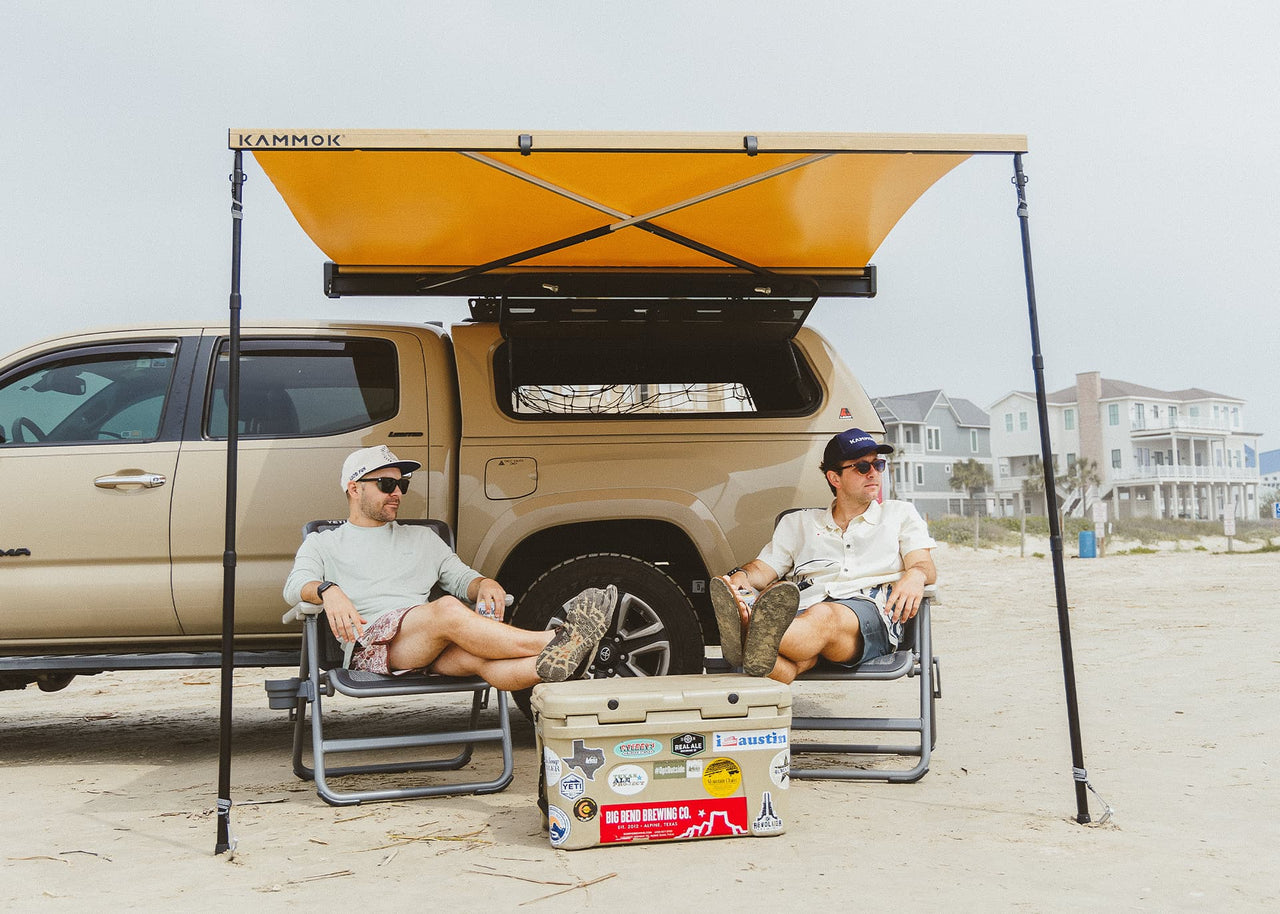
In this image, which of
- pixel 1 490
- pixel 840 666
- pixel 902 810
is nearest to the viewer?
pixel 902 810

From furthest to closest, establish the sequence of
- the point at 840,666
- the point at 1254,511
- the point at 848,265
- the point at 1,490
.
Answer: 1. the point at 1254,511
2. the point at 848,265
3. the point at 1,490
4. the point at 840,666

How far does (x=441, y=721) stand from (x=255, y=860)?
298cm

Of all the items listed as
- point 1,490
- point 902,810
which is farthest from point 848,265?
point 1,490

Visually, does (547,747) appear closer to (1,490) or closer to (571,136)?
(571,136)

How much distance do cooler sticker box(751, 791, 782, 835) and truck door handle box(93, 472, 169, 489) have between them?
2.80 metres

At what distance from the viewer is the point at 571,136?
137 inches

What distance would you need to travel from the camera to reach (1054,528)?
367 centimetres

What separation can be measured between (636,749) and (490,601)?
1.03m

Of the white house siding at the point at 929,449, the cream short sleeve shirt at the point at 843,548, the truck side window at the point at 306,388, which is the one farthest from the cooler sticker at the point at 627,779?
the white house siding at the point at 929,449

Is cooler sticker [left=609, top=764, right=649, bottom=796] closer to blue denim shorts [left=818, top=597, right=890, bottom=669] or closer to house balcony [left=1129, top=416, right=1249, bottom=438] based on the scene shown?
blue denim shorts [left=818, top=597, right=890, bottom=669]

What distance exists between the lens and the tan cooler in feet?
11.0

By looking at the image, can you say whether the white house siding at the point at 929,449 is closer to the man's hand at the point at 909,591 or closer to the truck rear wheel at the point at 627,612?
the truck rear wheel at the point at 627,612

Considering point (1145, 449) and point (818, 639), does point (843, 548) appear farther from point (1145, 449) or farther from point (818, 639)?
point (1145, 449)

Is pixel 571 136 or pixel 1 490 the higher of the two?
pixel 571 136
